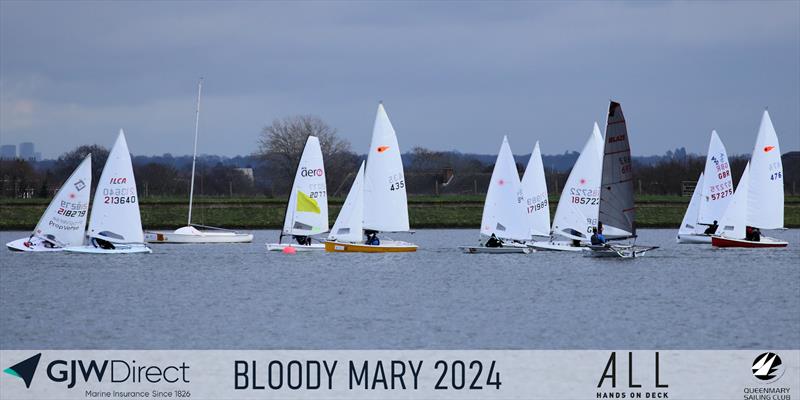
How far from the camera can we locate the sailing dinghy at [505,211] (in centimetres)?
5059

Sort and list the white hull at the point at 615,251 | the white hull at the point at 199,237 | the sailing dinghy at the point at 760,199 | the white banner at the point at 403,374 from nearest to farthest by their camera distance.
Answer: the white banner at the point at 403,374
the white hull at the point at 615,251
the sailing dinghy at the point at 760,199
the white hull at the point at 199,237

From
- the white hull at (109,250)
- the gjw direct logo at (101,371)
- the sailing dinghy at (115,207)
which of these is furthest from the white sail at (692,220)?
the gjw direct logo at (101,371)

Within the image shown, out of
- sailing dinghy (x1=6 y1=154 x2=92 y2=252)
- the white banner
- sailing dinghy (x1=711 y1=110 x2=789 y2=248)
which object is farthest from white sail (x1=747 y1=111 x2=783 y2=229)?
the white banner

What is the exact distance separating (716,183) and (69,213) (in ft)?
101

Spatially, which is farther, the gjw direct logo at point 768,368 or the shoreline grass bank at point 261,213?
the shoreline grass bank at point 261,213

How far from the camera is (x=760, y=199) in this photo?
182 feet

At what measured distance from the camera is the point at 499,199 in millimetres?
50500

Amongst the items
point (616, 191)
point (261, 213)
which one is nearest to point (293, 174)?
point (261, 213)

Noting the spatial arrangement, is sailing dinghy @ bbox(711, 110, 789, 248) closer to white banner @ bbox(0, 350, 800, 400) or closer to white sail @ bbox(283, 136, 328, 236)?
white sail @ bbox(283, 136, 328, 236)

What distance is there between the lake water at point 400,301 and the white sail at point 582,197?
138 centimetres

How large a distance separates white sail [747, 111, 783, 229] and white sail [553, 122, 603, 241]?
909 cm

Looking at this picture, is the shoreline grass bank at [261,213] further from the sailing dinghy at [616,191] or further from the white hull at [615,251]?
the sailing dinghy at [616,191]

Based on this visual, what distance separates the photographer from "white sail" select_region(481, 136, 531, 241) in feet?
166

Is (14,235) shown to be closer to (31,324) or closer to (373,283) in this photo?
(373,283)
